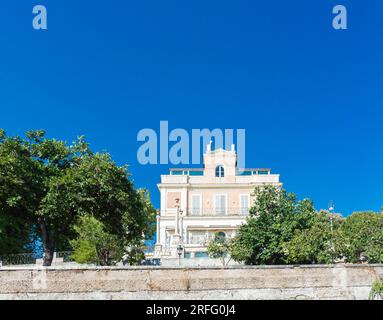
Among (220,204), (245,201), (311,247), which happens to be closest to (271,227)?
(311,247)

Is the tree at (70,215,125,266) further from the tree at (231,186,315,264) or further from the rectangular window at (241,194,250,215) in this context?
the rectangular window at (241,194,250,215)

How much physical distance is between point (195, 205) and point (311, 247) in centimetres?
2226

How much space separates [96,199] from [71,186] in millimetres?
1566

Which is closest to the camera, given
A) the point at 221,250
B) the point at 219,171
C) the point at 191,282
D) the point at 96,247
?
the point at 191,282

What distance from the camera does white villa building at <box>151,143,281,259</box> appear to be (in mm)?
40188

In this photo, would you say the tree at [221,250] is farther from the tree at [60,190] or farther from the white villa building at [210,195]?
the white villa building at [210,195]

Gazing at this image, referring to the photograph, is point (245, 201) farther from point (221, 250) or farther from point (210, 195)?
point (221, 250)

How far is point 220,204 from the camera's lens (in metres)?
43.0

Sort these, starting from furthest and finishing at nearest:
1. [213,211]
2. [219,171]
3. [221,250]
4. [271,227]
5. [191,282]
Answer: [219,171]
[213,211]
[221,250]
[271,227]
[191,282]

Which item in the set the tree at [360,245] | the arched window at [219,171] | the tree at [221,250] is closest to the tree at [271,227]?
the tree at [221,250]

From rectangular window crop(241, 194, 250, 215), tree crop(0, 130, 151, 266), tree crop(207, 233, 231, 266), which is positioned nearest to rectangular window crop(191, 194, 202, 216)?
rectangular window crop(241, 194, 250, 215)

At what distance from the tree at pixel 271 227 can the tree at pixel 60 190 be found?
6.25 meters
